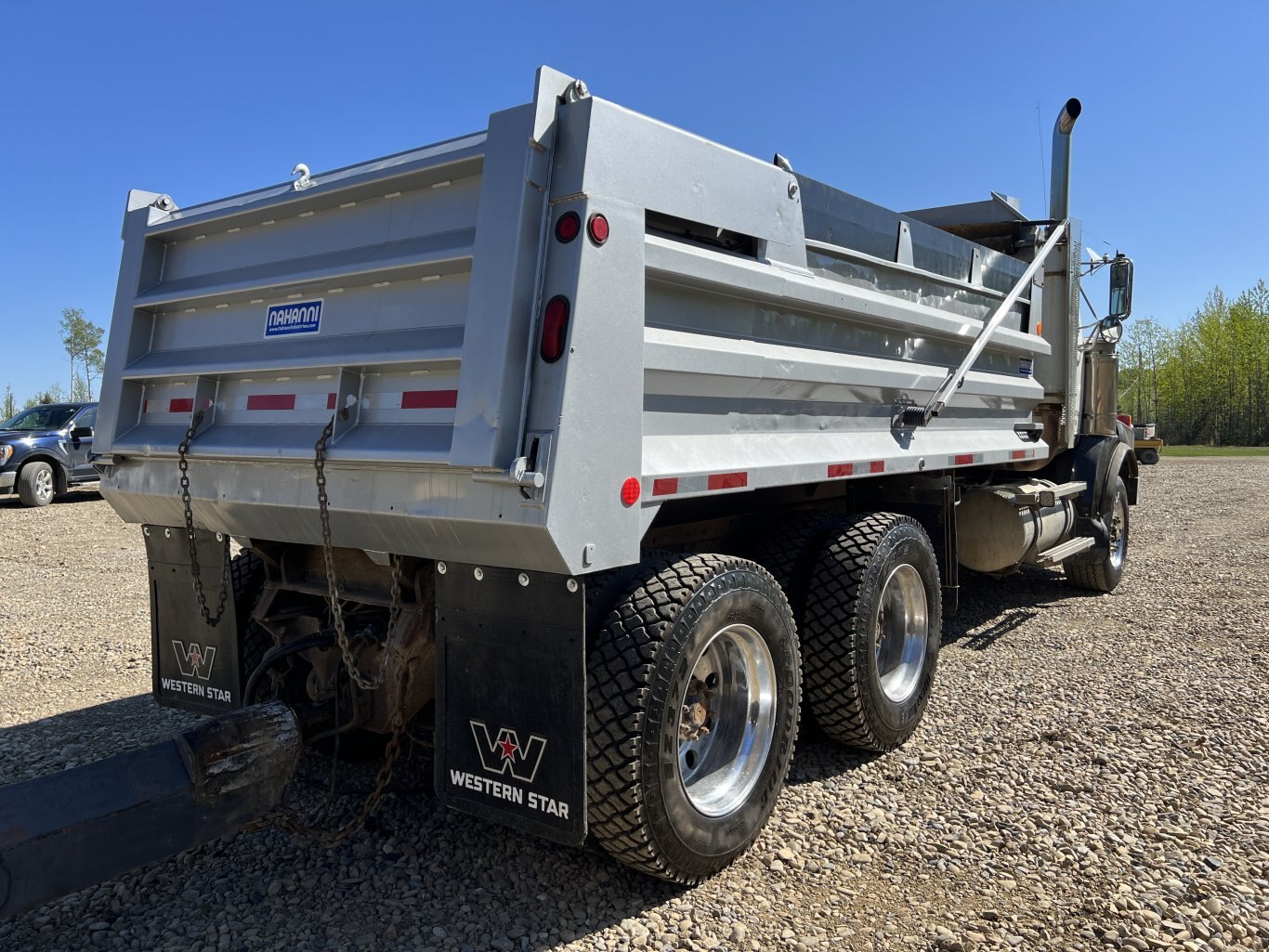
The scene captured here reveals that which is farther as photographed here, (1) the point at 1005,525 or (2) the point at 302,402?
(1) the point at 1005,525

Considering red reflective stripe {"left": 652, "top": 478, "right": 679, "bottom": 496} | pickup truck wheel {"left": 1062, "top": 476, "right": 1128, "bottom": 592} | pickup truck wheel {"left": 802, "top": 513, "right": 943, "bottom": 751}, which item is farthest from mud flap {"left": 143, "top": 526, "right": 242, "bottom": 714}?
pickup truck wheel {"left": 1062, "top": 476, "right": 1128, "bottom": 592}

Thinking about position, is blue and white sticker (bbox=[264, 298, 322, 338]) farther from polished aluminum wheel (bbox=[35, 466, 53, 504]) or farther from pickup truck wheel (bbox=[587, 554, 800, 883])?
polished aluminum wheel (bbox=[35, 466, 53, 504])

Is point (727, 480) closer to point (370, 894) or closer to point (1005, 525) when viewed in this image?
point (370, 894)

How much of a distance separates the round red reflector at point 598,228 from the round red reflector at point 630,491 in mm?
745

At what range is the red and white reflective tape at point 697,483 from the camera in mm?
3066

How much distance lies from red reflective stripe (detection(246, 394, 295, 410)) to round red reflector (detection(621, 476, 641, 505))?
4.66ft

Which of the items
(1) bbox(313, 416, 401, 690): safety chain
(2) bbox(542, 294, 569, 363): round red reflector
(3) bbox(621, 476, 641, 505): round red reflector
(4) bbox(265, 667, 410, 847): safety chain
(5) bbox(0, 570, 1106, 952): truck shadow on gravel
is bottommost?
(5) bbox(0, 570, 1106, 952): truck shadow on gravel

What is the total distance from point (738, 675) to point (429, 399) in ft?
5.07

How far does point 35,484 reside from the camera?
15.6m

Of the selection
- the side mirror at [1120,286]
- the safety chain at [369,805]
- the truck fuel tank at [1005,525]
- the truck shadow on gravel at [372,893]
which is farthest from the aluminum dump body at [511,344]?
the side mirror at [1120,286]

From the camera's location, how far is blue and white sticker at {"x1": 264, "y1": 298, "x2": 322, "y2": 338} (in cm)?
345

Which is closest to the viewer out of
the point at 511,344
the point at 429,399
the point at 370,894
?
the point at 511,344

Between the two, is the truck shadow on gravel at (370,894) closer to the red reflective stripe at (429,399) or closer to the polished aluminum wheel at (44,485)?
Result: the red reflective stripe at (429,399)

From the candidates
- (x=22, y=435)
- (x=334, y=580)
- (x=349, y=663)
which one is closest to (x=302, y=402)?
(x=334, y=580)
